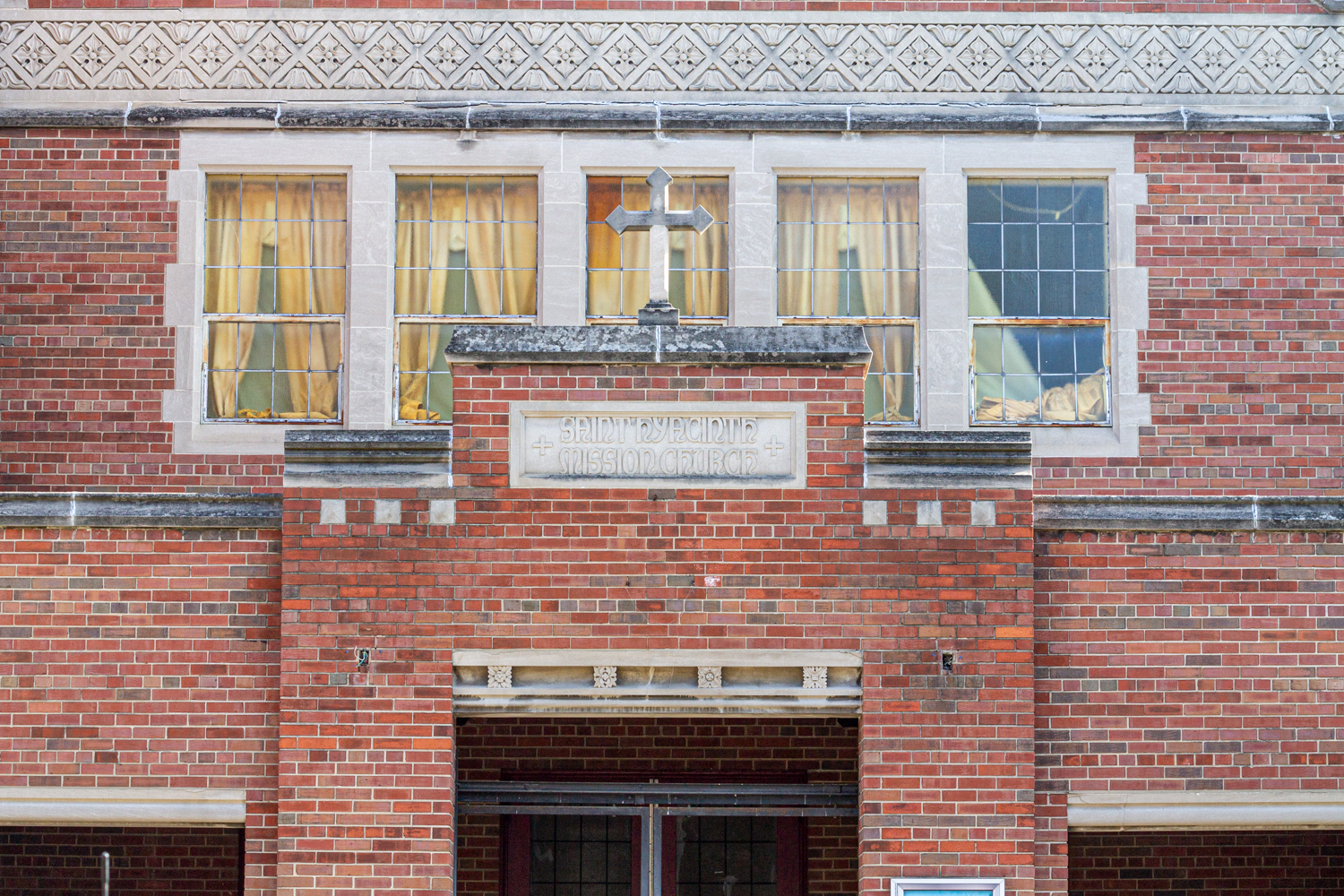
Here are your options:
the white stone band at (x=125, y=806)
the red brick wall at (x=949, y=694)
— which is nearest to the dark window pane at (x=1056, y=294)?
the red brick wall at (x=949, y=694)

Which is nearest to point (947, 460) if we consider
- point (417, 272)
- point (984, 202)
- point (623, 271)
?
point (984, 202)

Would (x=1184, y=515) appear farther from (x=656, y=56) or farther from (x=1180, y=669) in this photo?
(x=656, y=56)

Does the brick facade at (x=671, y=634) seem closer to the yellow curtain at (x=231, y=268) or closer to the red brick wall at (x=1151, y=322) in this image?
the red brick wall at (x=1151, y=322)

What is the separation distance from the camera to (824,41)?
1221 cm

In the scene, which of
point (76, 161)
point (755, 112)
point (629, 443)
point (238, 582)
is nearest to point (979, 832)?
point (629, 443)

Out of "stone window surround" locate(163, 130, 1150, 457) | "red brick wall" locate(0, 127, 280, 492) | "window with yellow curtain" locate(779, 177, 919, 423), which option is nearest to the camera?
"red brick wall" locate(0, 127, 280, 492)

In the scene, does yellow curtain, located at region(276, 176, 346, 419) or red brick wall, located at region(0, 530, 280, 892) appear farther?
yellow curtain, located at region(276, 176, 346, 419)

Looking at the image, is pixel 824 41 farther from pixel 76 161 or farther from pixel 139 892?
pixel 139 892

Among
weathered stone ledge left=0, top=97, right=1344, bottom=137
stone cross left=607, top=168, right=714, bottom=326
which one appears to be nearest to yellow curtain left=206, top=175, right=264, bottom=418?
weathered stone ledge left=0, top=97, right=1344, bottom=137

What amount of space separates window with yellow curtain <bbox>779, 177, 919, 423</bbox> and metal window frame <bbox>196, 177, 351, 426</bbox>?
348cm

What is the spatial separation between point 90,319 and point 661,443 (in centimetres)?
536

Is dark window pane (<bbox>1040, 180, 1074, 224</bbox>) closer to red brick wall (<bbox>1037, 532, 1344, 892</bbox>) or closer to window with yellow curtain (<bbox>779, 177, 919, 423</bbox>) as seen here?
window with yellow curtain (<bbox>779, 177, 919, 423</bbox>)

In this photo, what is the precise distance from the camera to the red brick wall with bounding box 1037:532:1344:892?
360 inches

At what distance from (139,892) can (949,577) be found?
6730mm
